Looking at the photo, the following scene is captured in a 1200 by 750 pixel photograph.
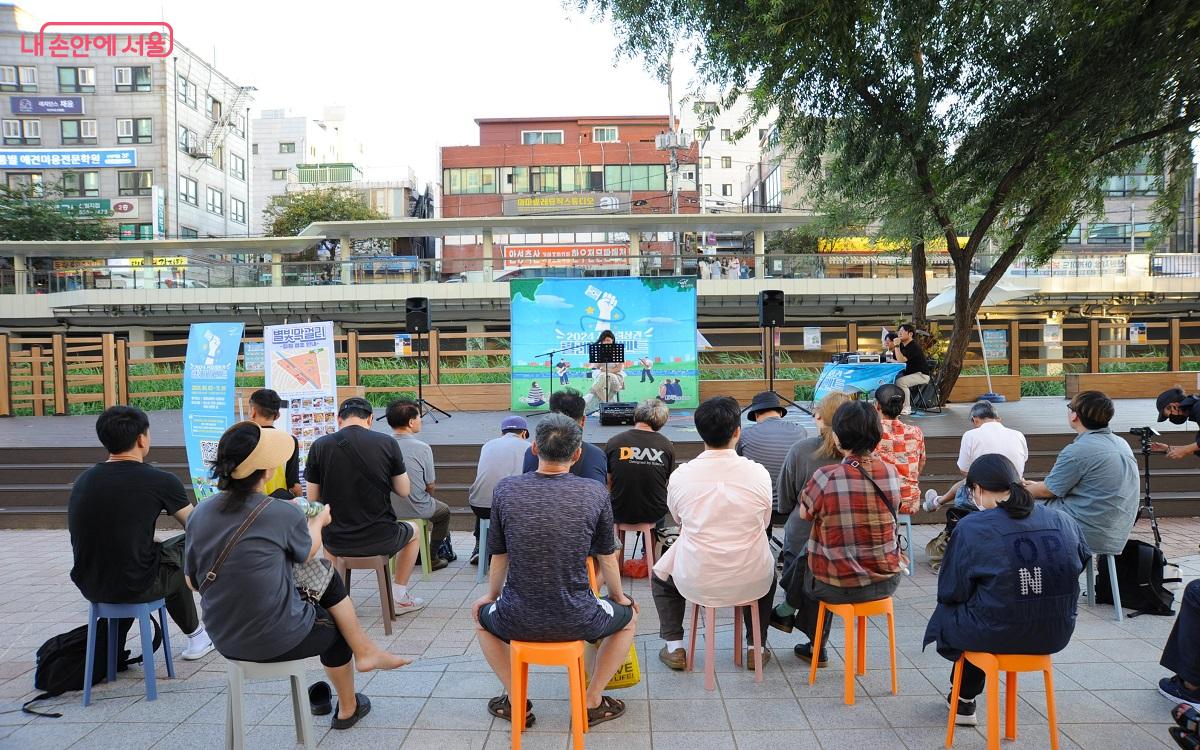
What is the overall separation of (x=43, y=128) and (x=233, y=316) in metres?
18.6

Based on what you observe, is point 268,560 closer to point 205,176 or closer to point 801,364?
point 801,364

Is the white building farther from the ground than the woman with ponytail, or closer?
farther from the ground

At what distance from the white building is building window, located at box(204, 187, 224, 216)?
2.44 meters

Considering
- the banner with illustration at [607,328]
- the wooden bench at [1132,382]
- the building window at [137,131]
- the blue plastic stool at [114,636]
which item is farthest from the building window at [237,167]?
the blue plastic stool at [114,636]

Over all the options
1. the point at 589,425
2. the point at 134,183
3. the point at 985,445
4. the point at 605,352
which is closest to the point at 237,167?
the point at 134,183

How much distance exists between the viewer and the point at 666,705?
3.27m

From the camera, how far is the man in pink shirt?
3.37m

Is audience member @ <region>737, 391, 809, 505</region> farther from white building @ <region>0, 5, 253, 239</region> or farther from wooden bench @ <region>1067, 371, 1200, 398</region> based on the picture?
white building @ <region>0, 5, 253, 239</region>

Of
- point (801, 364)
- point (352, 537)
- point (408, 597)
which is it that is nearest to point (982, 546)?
point (352, 537)

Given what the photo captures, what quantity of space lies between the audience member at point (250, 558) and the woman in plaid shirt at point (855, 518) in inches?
82.7

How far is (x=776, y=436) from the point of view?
477cm

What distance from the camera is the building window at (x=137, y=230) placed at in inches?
1302

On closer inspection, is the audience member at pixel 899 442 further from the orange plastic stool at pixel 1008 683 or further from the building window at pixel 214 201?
the building window at pixel 214 201

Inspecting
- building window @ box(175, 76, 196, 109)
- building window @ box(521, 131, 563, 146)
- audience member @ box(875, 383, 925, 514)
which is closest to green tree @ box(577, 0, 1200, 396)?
audience member @ box(875, 383, 925, 514)
